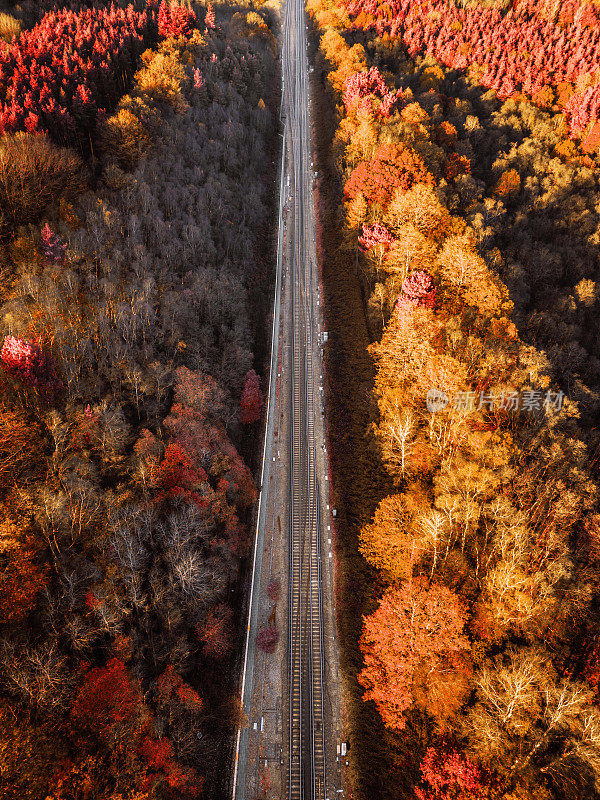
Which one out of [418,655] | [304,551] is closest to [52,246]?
[304,551]

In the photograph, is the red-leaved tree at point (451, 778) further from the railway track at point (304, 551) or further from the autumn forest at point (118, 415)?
the autumn forest at point (118, 415)

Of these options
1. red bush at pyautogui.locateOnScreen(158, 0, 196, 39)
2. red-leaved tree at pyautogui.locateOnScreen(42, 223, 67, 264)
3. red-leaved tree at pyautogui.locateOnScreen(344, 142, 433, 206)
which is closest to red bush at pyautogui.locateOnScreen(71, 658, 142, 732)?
red-leaved tree at pyautogui.locateOnScreen(42, 223, 67, 264)

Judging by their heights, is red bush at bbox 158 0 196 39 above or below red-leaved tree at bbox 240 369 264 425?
above

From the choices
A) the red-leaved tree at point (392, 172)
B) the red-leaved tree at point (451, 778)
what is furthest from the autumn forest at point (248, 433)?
the red-leaved tree at point (392, 172)

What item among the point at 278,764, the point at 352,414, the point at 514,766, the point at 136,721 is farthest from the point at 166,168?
the point at 514,766

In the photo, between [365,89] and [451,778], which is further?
[365,89]

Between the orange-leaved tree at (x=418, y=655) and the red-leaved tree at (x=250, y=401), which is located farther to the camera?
the red-leaved tree at (x=250, y=401)

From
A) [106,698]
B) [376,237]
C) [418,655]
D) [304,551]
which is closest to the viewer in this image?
[106,698]

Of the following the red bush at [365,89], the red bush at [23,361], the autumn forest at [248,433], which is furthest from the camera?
the red bush at [365,89]

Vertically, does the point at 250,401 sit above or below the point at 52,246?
below

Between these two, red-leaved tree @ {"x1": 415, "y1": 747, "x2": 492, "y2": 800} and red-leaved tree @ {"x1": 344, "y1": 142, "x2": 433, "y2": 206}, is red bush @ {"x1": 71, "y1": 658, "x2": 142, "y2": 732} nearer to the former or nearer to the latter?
red-leaved tree @ {"x1": 415, "y1": 747, "x2": 492, "y2": 800}

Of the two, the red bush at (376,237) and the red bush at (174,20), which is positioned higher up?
the red bush at (174,20)

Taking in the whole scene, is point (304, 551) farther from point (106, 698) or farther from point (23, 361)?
point (23, 361)
